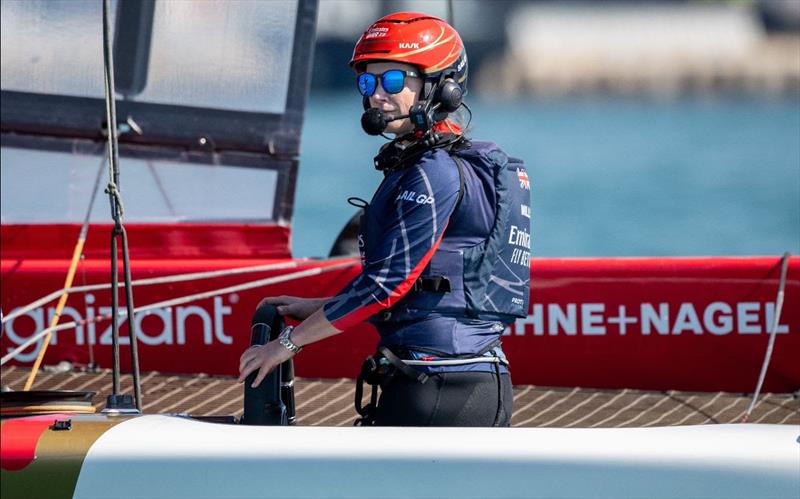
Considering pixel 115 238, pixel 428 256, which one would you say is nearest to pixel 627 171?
pixel 115 238

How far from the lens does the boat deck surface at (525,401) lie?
405 centimetres

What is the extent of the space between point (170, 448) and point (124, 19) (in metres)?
2.67

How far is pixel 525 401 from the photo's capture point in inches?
169

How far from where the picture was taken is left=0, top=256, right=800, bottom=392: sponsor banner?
4.39 m

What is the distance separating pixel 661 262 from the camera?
14.6ft

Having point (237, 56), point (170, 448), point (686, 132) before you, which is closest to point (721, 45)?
point (686, 132)

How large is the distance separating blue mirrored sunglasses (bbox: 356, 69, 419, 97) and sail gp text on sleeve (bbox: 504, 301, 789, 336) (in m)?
1.76

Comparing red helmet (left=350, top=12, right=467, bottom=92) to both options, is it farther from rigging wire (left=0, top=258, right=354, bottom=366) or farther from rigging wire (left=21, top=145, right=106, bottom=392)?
rigging wire (left=21, top=145, right=106, bottom=392)

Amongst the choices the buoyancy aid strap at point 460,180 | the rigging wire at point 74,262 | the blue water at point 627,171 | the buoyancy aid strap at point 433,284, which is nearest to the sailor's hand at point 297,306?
the buoyancy aid strap at point 433,284

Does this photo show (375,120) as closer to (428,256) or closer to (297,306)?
(428,256)

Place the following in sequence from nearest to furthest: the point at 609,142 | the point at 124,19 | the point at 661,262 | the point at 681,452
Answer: the point at 681,452, the point at 661,262, the point at 124,19, the point at 609,142

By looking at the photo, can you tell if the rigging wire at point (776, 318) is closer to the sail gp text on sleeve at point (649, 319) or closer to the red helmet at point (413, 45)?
the sail gp text on sleeve at point (649, 319)

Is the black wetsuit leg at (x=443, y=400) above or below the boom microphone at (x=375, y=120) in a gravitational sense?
below

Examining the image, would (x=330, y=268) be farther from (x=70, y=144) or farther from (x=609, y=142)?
(x=609, y=142)
